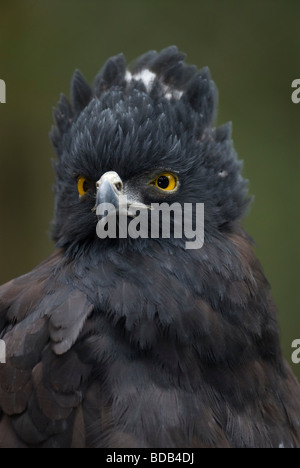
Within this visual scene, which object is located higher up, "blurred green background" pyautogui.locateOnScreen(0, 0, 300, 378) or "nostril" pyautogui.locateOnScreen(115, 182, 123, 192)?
"blurred green background" pyautogui.locateOnScreen(0, 0, 300, 378)

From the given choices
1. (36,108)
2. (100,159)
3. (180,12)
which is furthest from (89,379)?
(180,12)

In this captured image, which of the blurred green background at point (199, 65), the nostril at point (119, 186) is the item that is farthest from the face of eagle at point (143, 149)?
the blurred green background at point (199, 65)

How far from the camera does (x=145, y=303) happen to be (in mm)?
2854

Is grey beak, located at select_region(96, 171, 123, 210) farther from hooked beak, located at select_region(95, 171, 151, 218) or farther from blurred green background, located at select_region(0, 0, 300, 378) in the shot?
blurred green background, located at select_region(0, 0, 300, 378)

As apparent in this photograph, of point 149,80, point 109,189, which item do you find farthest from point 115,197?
point 149,80

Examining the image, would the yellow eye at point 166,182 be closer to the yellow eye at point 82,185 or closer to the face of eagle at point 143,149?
the face of eagle at point 143,149

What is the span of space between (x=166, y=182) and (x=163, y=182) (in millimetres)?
13

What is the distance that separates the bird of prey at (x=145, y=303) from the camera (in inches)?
106

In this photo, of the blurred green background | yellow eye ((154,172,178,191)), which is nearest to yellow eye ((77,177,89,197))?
yellow eye ((154,172,178,191))

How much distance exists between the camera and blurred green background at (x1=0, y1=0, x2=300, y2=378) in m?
6.88

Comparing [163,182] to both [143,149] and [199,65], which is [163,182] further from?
[199,65]

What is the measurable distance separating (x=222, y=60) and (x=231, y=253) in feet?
14.4
